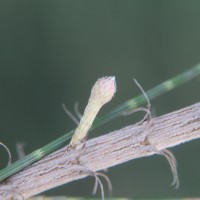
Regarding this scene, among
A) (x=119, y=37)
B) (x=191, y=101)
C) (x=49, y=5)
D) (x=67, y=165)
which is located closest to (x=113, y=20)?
(x=119, y=37)

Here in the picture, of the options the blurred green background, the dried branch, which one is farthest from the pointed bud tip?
the blurred green background

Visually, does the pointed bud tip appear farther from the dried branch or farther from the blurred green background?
the blurred green background

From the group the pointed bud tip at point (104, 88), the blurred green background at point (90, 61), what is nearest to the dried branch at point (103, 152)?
the pointed bud tip at point (104, 88)

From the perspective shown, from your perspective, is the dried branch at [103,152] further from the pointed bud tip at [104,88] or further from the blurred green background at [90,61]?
the blurred green background at [90,61]

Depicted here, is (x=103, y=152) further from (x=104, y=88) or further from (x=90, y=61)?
(x=90, y=61)

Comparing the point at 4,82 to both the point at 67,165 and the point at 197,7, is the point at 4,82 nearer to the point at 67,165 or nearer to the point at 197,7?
the point at 197,7

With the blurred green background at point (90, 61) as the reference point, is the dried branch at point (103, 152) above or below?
below
